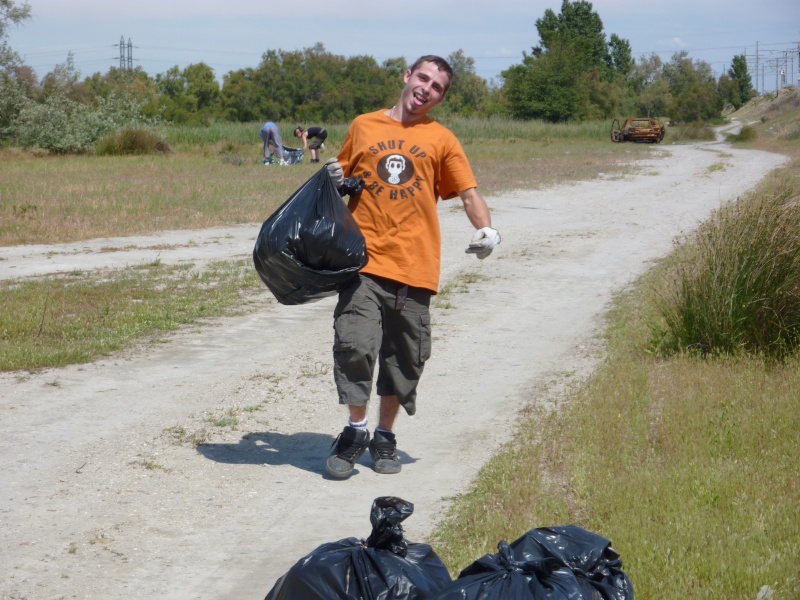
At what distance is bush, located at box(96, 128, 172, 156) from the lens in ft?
108

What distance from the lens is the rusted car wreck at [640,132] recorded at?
5425 cm

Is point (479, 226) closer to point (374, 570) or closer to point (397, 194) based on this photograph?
point (397, 194)

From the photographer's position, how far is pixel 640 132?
54344mm

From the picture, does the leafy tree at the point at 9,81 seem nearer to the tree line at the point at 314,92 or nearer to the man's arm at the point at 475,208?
the tree line at the point at 314,92

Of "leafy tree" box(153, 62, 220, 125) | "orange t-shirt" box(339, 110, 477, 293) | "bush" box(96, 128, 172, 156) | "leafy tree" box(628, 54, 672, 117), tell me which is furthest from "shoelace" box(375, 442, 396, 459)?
"leafy tree" box(628, 54, 672, 117)

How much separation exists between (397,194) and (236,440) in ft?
5.87

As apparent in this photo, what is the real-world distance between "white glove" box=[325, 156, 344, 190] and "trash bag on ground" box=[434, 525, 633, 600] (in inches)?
93.6

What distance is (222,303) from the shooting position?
9.69 meters

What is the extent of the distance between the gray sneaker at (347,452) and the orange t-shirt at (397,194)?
0.81 m

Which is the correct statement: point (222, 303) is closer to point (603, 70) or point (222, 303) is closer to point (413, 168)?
point (413, 168)

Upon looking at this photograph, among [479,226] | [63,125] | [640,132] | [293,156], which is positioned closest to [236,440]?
[479,226]

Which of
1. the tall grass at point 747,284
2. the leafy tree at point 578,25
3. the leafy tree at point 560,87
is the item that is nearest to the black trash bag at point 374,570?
the tall grass at point 747,284

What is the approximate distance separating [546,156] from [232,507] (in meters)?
32.9

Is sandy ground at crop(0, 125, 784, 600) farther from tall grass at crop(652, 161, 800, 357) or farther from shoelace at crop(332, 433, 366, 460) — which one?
tall grass at crop(652, 161, 800, 357)
